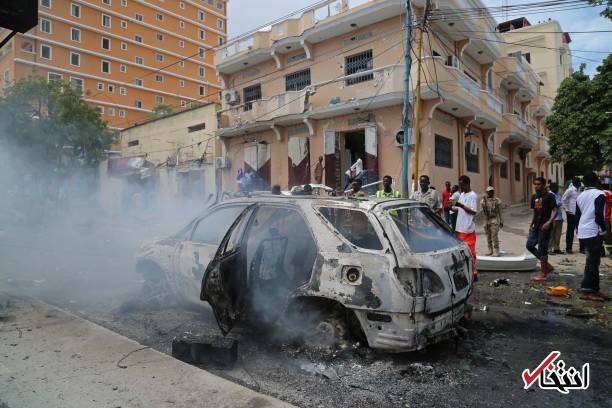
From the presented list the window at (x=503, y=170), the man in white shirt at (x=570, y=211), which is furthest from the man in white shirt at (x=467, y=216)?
the window at (x=503, y=170)

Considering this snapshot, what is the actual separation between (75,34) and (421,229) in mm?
46898

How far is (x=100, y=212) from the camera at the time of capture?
22234 millimetres

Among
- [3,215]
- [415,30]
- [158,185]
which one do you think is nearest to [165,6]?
[158,185]

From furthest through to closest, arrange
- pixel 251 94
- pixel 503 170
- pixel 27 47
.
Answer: pixel 27 47 < pixel 503 170 < pixel 251 94

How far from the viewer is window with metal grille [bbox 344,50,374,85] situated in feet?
47.5

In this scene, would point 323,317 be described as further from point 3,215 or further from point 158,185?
point 158,185

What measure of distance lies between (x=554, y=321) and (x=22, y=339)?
5759 millimetres

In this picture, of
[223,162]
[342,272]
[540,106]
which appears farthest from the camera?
[540,106]

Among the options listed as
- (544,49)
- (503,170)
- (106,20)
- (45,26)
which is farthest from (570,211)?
(106,20)

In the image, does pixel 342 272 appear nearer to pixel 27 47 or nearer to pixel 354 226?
pixel 354 226

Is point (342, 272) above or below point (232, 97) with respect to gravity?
below

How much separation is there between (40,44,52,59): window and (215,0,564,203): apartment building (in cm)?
2693

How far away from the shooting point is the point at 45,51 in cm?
3675

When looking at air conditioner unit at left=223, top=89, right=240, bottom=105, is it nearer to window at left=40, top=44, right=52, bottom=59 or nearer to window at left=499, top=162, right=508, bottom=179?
window at left=499, top=162, right=508, bottom=179
